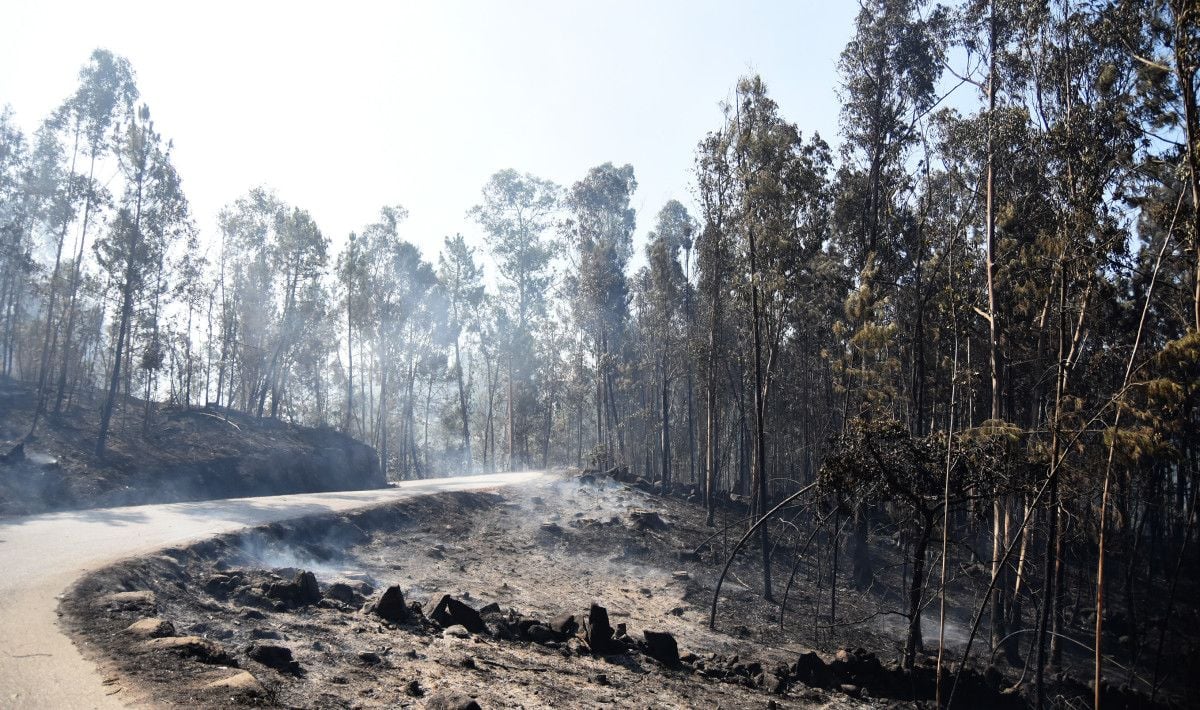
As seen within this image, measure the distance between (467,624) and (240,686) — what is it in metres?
5.10

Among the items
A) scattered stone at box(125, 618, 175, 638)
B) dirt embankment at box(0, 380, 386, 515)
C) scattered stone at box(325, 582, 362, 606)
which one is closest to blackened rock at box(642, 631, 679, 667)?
scattered stone at box(325, 582, 362, 606)

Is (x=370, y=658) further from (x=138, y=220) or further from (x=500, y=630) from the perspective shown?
(x=138, y=220)

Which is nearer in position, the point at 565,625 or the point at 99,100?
the point at 565,625

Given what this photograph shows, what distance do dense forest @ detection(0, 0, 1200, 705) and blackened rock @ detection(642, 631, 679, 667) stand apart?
11.7ft

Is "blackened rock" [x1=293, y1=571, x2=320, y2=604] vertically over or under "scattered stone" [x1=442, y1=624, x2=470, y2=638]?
over

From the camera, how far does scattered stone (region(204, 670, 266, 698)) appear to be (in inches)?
267

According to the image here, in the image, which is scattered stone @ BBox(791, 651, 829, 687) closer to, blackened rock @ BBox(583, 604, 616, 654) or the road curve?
blackened rock @ BBox(583, 604, 616, 654)

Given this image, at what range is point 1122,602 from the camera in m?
27.4

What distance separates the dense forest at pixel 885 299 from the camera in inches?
440

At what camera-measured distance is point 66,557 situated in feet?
36.2

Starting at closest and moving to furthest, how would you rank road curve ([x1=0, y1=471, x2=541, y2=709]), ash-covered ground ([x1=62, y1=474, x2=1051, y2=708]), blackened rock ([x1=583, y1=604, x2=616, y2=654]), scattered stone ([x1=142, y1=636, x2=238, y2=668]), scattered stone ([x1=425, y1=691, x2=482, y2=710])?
road curve ([x1=0, y1=471, x2=541, y2=709]) < scattered stone ([x1=425, y1=691, x2=482, y2=710]) < scattered stone ([x1=142, y1=636, x2=238, y2=668]) < ash-covered ground ([x1=62, y1=474, x2=1051, y2=708]) < blackened rock ([x1=583, y1=604, x2=616, y2=654])

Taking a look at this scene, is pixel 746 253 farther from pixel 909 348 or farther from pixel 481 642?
pixel 481 642

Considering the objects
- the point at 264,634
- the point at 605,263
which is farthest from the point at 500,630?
the point at 605,263

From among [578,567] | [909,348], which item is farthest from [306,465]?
[909,348]
